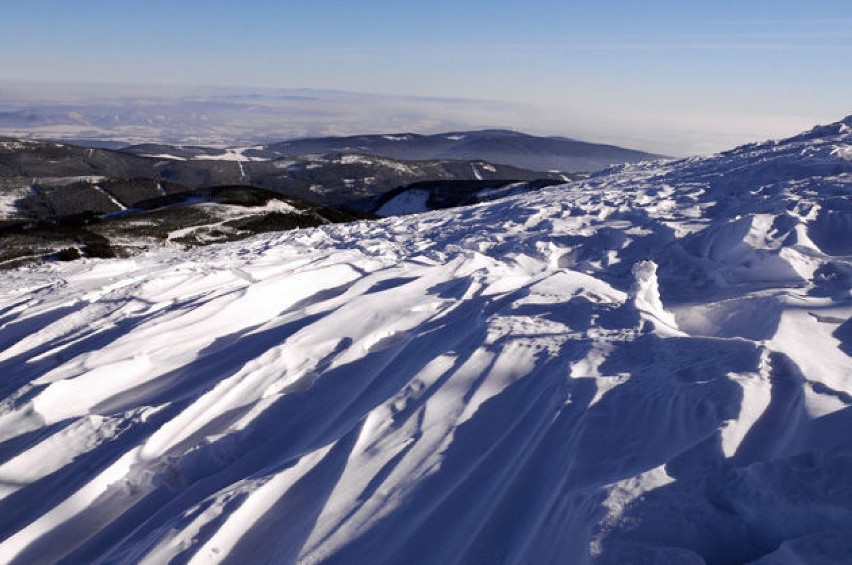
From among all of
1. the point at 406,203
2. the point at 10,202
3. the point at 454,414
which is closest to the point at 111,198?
the point at 10,202

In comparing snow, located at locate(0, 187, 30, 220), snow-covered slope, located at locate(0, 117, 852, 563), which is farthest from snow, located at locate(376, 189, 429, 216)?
snow-covered slope, located at locate(0, 117, 852, 563)

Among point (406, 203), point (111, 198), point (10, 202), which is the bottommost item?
point (10, 202)

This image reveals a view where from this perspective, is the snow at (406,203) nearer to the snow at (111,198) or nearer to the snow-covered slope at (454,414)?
the snow at (111,198)

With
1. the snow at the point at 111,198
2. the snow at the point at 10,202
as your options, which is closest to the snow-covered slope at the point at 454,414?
the snow at the point at 111,198

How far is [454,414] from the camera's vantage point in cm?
438

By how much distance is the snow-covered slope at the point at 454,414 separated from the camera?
2934mm

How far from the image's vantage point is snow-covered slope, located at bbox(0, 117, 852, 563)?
115 inches

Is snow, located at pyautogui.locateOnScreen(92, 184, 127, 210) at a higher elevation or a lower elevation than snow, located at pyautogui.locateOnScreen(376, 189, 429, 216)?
lower

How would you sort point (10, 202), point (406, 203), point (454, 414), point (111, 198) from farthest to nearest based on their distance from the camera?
point (111, 198)
point (10, 202)
point (406, 203)
point (454, 414)

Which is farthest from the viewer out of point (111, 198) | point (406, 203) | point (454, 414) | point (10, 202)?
point (111, 198)

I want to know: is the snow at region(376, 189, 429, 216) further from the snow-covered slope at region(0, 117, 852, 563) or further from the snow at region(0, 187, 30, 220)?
the snow-covered slope at region(0, 117, 852, 563)

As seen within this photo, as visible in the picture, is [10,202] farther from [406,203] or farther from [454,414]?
[454,414]

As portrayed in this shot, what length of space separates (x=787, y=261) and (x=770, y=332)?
2553 mm

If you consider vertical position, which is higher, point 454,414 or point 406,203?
point 454,414
